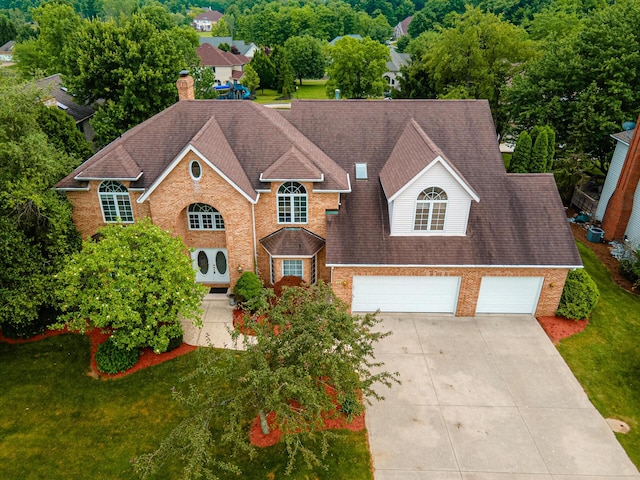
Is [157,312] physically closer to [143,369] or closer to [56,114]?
[143,369]

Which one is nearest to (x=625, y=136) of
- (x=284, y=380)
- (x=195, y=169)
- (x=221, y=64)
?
(x=195, y=169)

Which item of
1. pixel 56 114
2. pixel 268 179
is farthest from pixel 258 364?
pixel 56 114

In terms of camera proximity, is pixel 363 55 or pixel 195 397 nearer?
pixel 195 397

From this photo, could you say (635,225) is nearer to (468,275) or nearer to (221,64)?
(468,275)

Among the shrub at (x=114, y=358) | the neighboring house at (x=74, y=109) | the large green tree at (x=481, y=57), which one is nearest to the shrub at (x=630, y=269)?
the large green tree at (x=481, y=57)

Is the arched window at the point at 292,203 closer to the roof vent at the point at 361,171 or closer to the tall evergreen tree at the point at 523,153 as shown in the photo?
the roof vent at the point at 361,171

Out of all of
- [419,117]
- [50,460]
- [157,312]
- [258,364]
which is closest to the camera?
[258,364]
